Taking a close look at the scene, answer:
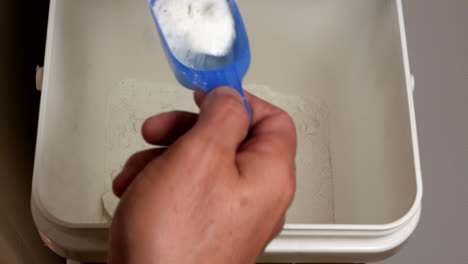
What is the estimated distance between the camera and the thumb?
Answer: 327 mm

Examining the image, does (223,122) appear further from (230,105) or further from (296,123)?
(296,123)

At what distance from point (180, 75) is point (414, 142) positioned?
276 mm

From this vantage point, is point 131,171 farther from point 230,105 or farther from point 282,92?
point 282,92

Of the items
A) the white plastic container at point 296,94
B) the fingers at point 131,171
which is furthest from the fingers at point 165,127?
the white plastic container at point 296,94

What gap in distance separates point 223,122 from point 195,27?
0.15 m

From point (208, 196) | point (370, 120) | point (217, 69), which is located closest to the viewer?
point (208, 196)

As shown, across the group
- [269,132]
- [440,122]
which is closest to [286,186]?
[269,132]

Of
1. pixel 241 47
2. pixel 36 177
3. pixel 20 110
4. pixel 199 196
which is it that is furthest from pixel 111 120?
pixel 199 196

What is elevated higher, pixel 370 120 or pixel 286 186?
pixel 286 186

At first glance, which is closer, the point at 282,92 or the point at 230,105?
the point at 230,105

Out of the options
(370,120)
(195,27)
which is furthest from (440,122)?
(195,27)

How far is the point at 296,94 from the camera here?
0.80 meters

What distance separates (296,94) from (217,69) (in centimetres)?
39

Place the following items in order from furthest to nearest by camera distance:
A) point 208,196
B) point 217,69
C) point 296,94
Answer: point 296,94, point 217,69, point 208,196
